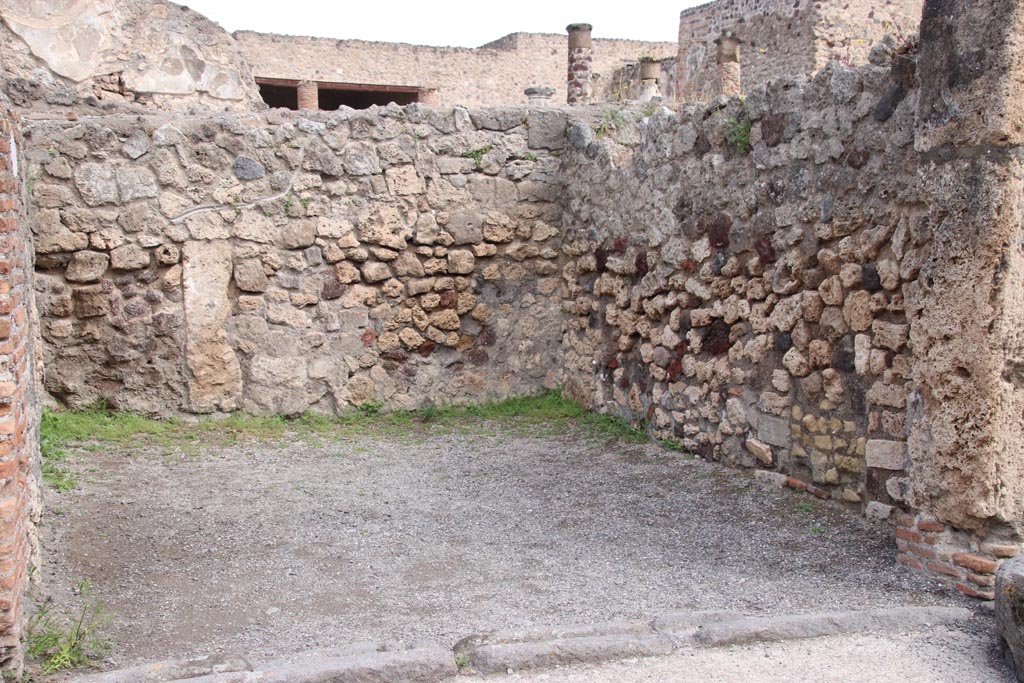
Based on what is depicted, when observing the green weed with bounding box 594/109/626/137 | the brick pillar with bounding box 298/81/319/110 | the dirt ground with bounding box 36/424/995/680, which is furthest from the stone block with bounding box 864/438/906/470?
the brick pillar with bounding box 298/81/319/110

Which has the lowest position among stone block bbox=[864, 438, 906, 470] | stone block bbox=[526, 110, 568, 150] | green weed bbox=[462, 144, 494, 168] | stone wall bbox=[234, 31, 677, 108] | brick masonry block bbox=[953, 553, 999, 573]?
brick masonry block bbox=[953, 553, 999, 573]

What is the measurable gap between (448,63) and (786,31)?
656 centimetres

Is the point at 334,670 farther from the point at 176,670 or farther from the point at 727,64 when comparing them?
the point at 727,64

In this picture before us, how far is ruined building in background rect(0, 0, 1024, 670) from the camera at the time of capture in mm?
3533

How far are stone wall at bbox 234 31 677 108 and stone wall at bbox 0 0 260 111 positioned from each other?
9.56 m

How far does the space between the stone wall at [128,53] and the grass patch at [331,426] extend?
2.26 metres

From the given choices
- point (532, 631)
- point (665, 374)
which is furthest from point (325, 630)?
point (665, 374)

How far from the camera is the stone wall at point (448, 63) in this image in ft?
55.7

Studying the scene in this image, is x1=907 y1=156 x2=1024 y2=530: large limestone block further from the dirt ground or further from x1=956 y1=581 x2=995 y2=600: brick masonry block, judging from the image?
the dirt ground

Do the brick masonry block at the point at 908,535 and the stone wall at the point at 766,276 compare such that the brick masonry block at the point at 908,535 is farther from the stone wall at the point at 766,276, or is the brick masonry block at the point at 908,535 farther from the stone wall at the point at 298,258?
the stone wall at the point at 298,258

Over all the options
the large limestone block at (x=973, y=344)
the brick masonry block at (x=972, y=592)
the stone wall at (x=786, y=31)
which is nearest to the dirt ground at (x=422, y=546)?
the brick masonry block at (x=972, y=592)

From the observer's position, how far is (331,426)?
247 inches

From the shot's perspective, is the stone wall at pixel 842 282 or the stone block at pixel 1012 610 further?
the stone wall at pixel 842 282

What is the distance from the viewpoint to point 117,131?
231 inches
